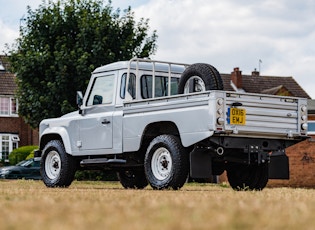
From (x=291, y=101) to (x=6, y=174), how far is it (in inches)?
911

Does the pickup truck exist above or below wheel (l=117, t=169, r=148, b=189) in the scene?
above

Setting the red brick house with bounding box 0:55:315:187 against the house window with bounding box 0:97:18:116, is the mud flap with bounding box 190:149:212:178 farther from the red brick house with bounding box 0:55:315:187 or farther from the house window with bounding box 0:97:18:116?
the house window with bounding box 0:97:18:116

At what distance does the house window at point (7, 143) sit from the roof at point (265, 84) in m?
19.7

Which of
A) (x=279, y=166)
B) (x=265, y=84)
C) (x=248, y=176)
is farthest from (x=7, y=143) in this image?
(x=279, y=166)

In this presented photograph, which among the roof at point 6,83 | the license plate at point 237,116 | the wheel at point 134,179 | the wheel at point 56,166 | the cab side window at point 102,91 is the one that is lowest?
the wheel at point 134,179

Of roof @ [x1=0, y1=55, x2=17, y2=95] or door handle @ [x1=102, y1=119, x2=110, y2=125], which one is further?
roof @ [x1=0, y1=55, x2=17, y2=95]

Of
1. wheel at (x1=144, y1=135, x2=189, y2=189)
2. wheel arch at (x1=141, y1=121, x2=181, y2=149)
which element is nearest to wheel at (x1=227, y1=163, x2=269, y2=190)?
wheel arch at (x1=141, y1=121, x2=181, y2=149)

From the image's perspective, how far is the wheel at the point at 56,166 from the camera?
56.0 ft

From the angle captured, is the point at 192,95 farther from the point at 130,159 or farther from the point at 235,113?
the point at 130,159

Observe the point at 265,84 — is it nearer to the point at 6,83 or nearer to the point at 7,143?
the point at 6,83

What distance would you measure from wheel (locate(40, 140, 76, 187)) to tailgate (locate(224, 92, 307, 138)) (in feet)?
14.6

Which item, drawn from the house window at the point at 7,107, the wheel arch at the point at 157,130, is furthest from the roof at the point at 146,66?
the house window at the point at 7,107

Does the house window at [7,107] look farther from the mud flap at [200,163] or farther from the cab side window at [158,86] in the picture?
the mud flap at [200,163]

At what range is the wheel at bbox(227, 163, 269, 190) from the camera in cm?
1581
